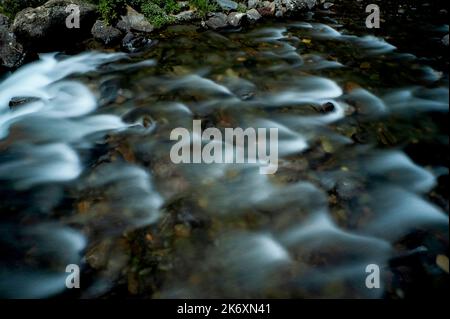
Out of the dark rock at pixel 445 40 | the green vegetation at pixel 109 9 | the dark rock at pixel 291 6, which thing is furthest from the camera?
the dark rock at pixel 291 6

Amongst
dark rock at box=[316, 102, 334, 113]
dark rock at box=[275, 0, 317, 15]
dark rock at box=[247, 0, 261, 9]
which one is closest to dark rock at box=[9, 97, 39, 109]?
dark rock at box=[316, 102, 334, 113]

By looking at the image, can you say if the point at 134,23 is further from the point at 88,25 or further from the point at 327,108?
the point at 327,108

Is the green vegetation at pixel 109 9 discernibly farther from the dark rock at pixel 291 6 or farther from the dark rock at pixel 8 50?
the dark rock at pixel 291 6

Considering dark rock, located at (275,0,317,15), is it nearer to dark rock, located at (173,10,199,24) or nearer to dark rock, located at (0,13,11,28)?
dark rock, located at (173,10,199,24)

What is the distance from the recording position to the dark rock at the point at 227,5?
9.82 m

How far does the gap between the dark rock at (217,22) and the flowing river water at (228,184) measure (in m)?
2.41

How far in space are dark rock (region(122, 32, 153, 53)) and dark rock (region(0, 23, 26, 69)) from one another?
7.57 feet

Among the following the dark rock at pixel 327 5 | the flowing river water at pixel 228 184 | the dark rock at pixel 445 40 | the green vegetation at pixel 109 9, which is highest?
the green vegetation at pixel 109 9

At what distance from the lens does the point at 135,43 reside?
825 cm

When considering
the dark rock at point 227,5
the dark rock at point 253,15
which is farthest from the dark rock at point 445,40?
the dark rock at point 227,5

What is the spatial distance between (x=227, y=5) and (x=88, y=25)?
3757 millimetres

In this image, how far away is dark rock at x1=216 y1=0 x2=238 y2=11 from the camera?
9.82m

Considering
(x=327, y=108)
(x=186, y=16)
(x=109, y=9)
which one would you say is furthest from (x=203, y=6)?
(x=327, y=108)

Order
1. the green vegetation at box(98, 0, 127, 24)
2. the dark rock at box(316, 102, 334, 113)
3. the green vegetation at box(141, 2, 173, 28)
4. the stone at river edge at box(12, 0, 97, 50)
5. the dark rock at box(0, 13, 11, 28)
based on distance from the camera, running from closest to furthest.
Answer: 1. the dark rock at box(316, 102, 334, 113)
2. the stone at river edge at box(12, 0, 97, 50)
3. the dark rock at box(0, 13, 11, 28)
4. the green vegetation at box(98, 0, 127, 24)
5. the green vegetation at box(141, 2, 173, 28)
